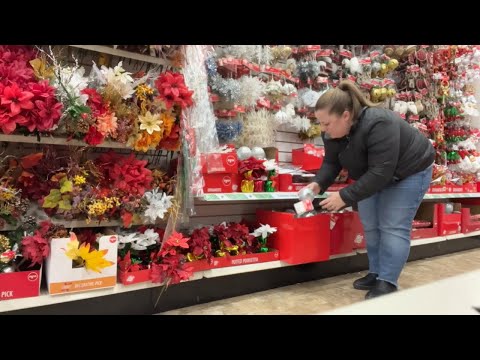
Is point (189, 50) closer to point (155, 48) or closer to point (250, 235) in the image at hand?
point (155, 48)

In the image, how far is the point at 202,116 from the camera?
1.95 metres

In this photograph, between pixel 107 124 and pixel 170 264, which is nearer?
pixel 107 124

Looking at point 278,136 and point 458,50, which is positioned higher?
point 458,50

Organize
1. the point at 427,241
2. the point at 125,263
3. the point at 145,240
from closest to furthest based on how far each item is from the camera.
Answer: the point at 125,263 → the point at 145,240 → the point at 427,241

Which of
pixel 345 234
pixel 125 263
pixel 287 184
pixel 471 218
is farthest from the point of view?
pixel 471 218

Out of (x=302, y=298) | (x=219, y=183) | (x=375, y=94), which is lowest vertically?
(x=302, y=298)

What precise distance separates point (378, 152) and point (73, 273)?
1617mm

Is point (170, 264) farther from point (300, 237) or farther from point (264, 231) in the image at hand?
point (300, 237)

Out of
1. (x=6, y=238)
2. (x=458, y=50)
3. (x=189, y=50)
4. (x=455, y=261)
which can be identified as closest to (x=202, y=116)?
(x=189, y=50)

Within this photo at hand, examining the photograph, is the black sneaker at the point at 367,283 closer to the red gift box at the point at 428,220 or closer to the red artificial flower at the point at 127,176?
the red gift box at the point at 428,220

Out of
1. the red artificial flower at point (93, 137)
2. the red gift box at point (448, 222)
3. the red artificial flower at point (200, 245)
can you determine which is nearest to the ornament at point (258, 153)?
the red artificial flower at point (200, 245)

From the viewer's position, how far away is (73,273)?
1.59m

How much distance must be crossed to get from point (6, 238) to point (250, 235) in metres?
1.30

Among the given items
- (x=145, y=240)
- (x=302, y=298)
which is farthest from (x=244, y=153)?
(x=302, y=298)
